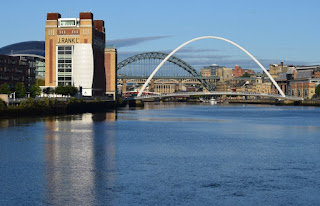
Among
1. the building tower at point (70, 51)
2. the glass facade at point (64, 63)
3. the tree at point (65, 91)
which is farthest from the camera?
the glass facade at point (64, 63)

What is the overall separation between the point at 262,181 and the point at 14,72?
104 meters

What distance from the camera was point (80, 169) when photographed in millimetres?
30953

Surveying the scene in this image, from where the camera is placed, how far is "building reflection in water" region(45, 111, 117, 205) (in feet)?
80.2

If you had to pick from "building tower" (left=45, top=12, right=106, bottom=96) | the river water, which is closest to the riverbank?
the river water

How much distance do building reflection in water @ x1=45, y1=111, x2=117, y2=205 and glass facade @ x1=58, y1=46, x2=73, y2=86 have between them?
99.6 meters

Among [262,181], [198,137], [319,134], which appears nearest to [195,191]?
[262,181]

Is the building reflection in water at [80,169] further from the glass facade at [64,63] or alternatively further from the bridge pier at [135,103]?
the bridge pier at [135,103]

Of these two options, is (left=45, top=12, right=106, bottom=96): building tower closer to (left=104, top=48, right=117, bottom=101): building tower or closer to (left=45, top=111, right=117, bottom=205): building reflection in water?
(left=104, top=48, right=117, bottom=101): building tower

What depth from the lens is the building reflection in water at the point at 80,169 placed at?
80.2 ft

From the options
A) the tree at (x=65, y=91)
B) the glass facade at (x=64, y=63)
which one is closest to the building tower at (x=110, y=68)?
the glass facade at (x=64, y=63)

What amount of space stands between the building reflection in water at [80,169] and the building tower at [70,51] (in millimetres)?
99035

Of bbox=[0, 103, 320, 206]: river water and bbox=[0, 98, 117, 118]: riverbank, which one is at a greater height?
bbox=[0, 98, 117, 118]: riverbank

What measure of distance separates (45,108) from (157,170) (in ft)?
197

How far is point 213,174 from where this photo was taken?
29.8m
